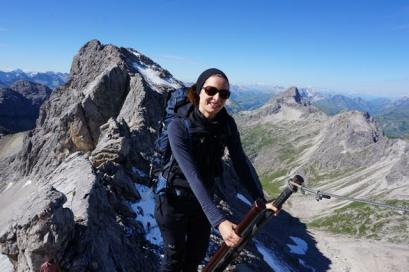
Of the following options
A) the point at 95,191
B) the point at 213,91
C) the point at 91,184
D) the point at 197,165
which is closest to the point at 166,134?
the point at 197,165

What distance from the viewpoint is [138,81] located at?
239 feet

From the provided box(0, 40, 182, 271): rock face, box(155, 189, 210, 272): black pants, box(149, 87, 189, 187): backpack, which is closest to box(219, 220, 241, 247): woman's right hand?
box(155, 189, 210, 272): black pants

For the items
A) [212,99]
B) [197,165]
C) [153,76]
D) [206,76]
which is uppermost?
[206,76]

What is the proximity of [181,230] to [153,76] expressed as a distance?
3416 inches

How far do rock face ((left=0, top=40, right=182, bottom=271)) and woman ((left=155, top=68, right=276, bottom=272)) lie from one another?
9.12 metres

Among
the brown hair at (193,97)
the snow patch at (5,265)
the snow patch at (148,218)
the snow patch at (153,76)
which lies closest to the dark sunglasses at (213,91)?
the brown hair at (193,97)

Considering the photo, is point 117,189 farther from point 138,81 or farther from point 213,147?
point 138,81

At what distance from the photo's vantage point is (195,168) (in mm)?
7355

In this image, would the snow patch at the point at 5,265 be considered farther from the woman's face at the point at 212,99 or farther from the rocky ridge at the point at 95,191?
the woman's face at the point at 212,99

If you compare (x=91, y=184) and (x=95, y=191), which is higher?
(x=91, y=184)

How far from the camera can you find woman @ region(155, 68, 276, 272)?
7.54 metres

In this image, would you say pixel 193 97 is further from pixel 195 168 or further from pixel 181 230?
pixel 181 230

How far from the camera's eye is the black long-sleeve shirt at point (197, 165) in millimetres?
6906

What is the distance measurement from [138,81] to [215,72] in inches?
2614
